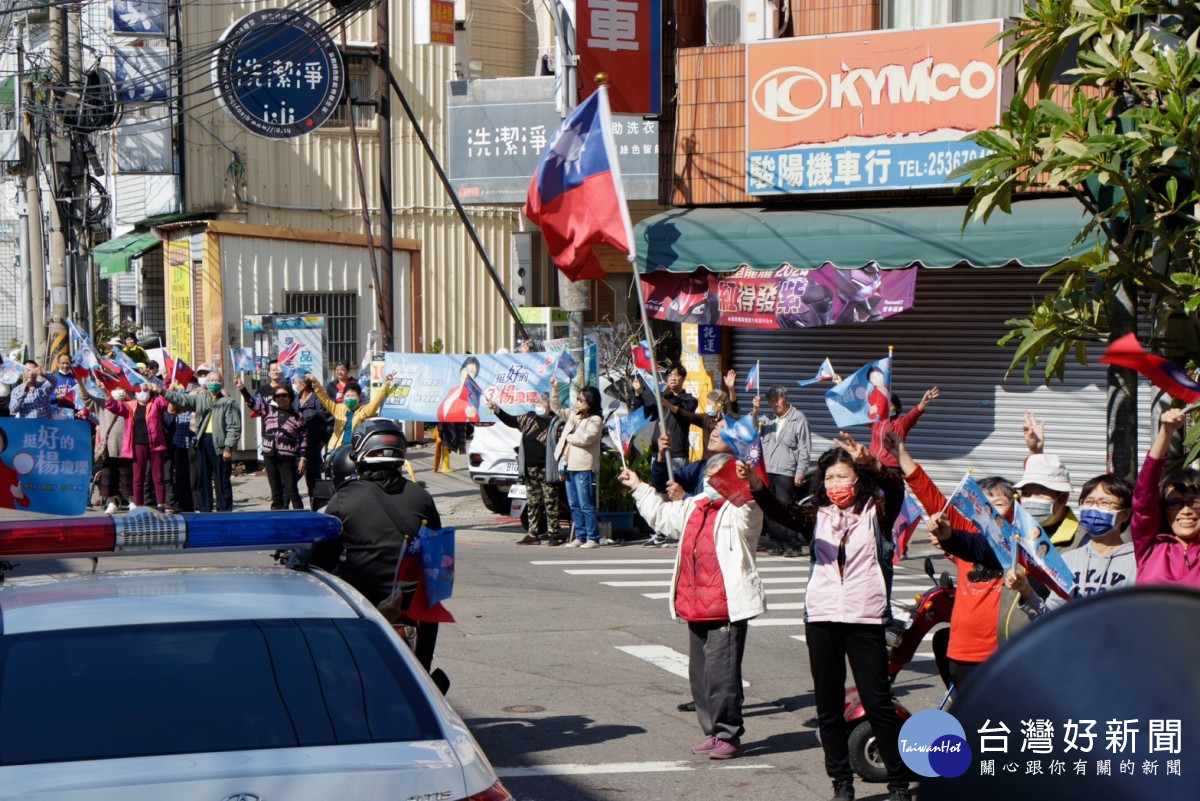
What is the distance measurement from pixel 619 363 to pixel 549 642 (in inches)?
559

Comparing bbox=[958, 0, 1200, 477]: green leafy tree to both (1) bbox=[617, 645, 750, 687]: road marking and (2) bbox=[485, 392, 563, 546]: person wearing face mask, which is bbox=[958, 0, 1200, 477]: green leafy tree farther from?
(2) bbox=[485, 392, 563, 546]: person wearing face mask

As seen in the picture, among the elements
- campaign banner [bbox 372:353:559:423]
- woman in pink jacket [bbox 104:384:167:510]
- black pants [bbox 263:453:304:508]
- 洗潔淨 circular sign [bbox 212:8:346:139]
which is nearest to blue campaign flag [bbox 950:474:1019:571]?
campaign banner [bbox 372:353:559:423]

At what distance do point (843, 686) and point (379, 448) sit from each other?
99.2 inches

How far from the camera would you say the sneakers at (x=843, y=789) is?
650 cm

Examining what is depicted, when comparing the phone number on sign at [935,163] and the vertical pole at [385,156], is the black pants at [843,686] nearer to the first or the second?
the phone number on sign at [935,163]

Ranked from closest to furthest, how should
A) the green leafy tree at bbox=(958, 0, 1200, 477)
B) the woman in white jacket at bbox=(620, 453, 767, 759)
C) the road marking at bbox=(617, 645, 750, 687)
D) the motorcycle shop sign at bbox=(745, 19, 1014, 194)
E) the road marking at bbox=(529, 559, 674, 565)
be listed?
the green leafy tree at bbox=(958, 0, 1200, 477), the woman in white jacket at bbox=(620, 453, 767, 759), the road marking at bbox=(617, 645, 750, 687), the road marking at bbox=(529, 559, 674, 565), the motorcycle shop sign at bbox=(745, 19, 1014, 194)

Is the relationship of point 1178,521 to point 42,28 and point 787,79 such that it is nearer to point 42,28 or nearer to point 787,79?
point 787,79

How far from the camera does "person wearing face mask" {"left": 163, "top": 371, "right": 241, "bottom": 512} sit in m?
18.3

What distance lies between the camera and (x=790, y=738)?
26.3 feet

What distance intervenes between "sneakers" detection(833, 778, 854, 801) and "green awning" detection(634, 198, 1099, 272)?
899 centimetres

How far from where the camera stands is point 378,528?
691cm

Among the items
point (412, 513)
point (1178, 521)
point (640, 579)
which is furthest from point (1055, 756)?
point (640, 579)

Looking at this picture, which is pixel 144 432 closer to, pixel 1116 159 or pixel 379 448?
pixel 379 448

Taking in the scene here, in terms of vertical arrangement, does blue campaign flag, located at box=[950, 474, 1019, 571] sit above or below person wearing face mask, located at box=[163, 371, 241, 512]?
above
